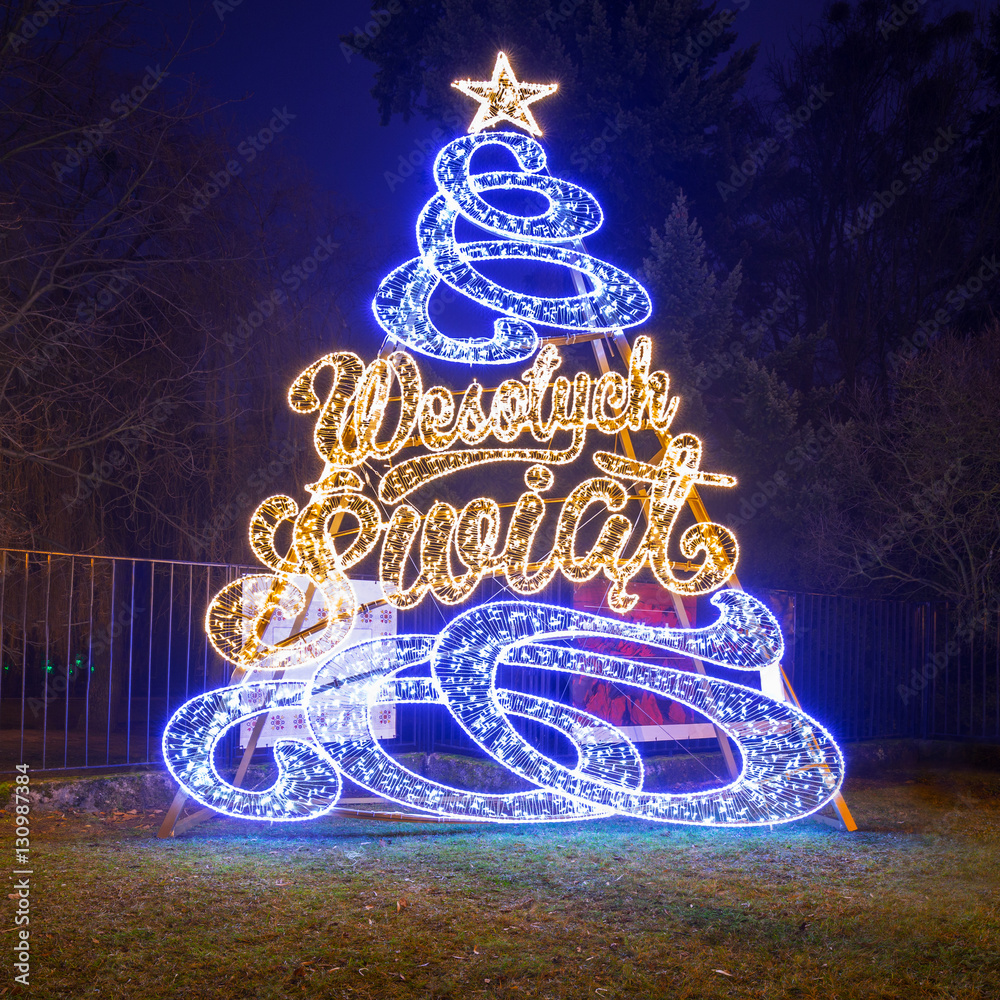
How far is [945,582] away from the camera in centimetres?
1207

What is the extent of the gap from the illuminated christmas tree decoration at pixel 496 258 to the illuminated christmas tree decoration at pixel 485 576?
0.02 metres

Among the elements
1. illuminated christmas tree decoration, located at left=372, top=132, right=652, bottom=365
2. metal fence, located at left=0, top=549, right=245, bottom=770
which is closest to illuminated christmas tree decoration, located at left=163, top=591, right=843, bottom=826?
metal fence, located at left=0, top=549, right=245, bottom=770

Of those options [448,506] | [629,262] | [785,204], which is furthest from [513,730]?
[785,204]

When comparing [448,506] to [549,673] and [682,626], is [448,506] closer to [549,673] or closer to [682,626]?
[682,626]

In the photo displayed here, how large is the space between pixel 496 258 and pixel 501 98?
137 centimetres

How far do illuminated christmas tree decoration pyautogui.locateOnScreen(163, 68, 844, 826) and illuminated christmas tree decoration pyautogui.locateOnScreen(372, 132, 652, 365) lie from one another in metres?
0.02

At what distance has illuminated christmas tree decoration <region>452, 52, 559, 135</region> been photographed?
7.77 meters

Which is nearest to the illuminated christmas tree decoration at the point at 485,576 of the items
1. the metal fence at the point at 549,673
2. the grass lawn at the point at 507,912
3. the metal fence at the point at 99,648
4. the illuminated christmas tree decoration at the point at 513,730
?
the illuminated christmas tree decoration at the point at 513,730

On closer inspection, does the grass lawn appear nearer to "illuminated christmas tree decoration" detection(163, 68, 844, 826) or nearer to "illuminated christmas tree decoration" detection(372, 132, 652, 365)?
"illuminated christmas tree decoration" detection(163, 68, 844, 826)

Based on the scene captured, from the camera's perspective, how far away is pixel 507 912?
4766 millimetres

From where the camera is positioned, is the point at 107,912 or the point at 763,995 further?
the point at 107,912

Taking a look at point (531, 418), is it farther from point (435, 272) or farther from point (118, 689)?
point (118, 689)

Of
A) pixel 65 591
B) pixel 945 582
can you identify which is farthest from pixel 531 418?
pixel 945 582

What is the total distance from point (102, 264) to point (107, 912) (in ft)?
24.1
